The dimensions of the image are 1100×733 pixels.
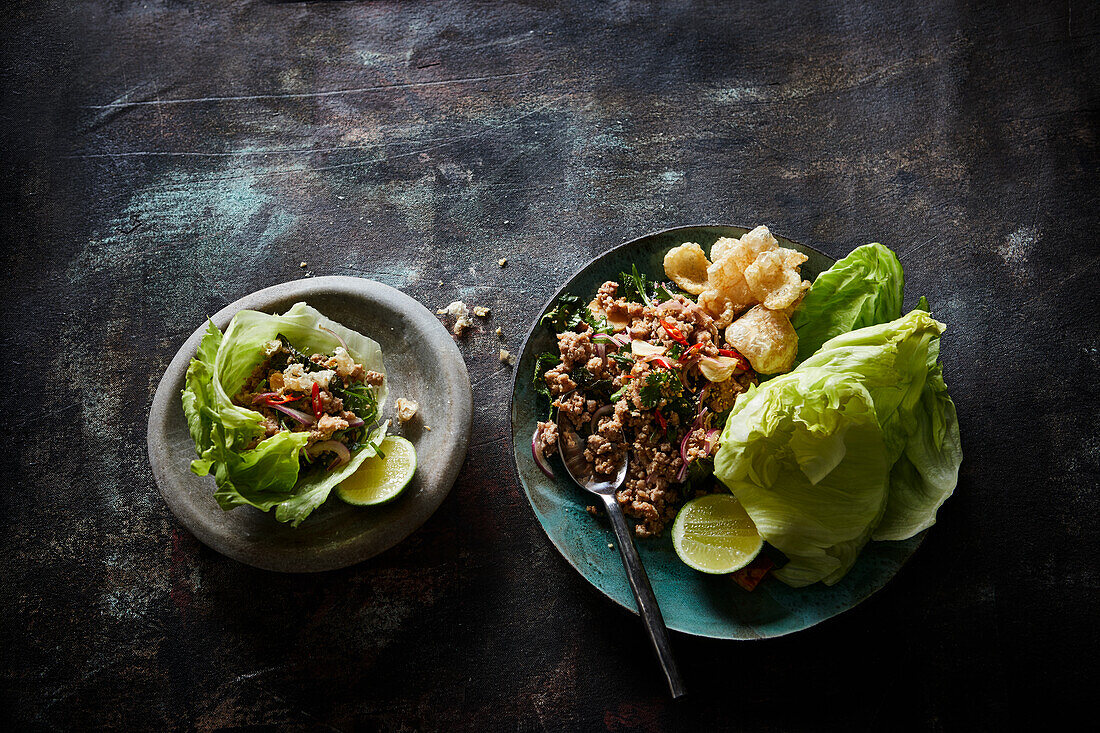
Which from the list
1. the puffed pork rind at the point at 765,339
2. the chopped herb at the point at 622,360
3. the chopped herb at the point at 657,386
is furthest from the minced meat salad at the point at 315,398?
the puffed pork rind at the point at 765,339

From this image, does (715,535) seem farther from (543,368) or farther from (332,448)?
(332,448)

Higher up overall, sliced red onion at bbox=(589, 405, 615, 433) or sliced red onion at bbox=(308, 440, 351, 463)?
sliced red onion at bbox=(308, 440, 351, 463)

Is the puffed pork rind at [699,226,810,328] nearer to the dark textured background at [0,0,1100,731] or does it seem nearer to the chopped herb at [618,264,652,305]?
the chopped herb at [618,264,652,305]

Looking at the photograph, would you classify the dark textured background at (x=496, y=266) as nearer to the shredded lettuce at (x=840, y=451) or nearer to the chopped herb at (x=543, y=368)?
the chopped herb at (x=543, y=368)

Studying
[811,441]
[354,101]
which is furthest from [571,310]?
[354,101]

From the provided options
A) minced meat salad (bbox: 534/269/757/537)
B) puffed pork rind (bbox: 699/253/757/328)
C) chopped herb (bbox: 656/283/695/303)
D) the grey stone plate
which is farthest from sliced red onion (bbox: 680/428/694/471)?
the grey stone plate

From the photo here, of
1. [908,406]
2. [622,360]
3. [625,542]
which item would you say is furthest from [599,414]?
[908,406]

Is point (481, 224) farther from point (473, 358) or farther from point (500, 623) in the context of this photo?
point (500, 623)
